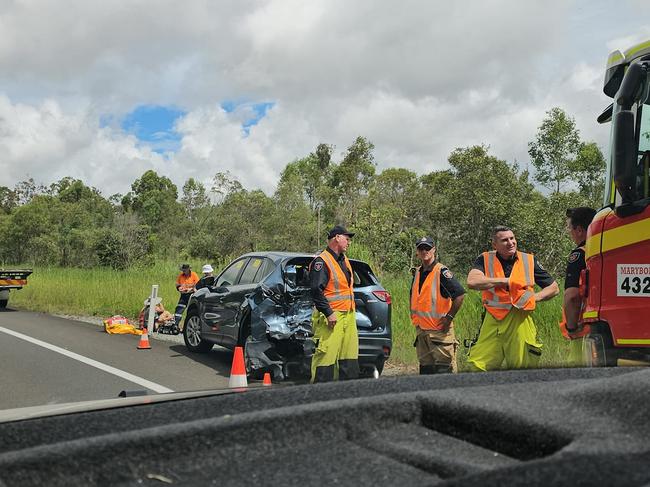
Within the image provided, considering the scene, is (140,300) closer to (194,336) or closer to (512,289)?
(194,336)

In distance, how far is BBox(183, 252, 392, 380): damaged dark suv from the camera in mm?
8711

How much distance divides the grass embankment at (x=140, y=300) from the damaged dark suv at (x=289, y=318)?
1.37 m

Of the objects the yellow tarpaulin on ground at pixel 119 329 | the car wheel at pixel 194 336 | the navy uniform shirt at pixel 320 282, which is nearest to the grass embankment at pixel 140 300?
the navy uniform shirt at pixel 320 282

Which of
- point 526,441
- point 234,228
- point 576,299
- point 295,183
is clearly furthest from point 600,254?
point 295,183

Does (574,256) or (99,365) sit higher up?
(574,256)

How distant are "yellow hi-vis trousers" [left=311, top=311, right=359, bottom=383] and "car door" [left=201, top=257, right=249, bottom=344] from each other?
258 centimetres

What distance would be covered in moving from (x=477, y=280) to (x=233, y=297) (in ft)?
14.9

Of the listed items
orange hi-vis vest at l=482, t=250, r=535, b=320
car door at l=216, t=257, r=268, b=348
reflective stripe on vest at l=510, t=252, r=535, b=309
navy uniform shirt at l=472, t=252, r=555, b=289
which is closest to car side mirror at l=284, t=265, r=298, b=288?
car door at l=216, t=257, r=268, b=348

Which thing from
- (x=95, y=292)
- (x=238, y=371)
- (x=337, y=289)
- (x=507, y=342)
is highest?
(x=337, y=289)

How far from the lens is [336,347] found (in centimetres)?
742

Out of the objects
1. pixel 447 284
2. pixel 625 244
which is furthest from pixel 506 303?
pixel 625 244

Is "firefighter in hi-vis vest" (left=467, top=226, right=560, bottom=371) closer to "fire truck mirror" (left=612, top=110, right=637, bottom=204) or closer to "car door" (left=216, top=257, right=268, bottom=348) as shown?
"fire truck mirror" (left=612, top=110, right=637, bottom=204)

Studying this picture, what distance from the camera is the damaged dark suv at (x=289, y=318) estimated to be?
343 inches

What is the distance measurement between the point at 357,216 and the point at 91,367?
86.8ft
